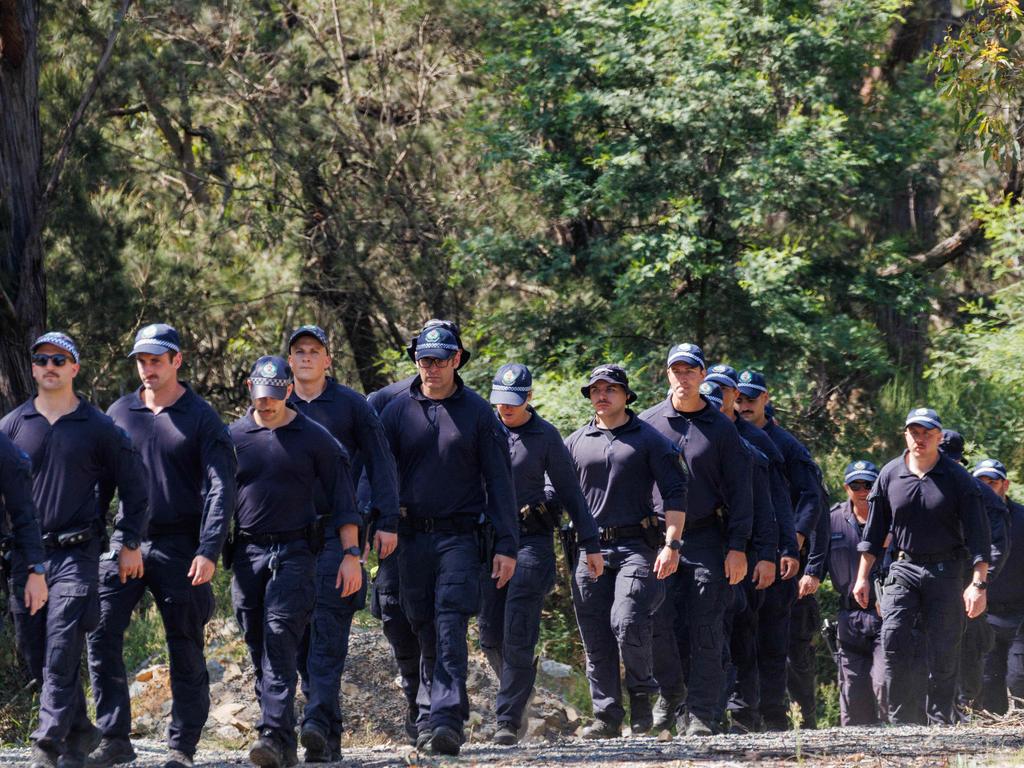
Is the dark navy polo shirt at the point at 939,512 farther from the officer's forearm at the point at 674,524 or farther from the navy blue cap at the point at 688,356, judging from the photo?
the officer's forearm at the point at 674,524

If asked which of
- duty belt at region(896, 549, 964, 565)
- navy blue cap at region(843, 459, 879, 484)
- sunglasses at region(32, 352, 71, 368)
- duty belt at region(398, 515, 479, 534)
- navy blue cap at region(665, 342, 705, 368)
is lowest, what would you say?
duty belt at region(896, 549, 964, 565)

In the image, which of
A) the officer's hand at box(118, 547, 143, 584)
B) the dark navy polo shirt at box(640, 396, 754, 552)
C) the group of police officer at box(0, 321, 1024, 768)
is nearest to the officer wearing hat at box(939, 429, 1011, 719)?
the group of police officer at box(0, 321, 1024, 768)

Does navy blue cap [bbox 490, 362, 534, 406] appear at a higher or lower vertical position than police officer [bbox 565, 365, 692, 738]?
higher

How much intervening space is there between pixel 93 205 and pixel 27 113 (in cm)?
264

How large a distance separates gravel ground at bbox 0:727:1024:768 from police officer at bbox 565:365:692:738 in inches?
17.5

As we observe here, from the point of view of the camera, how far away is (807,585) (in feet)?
39.7

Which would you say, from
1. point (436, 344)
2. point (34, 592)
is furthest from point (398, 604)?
point (34, 592)

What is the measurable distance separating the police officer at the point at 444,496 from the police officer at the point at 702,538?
1795 millimetres

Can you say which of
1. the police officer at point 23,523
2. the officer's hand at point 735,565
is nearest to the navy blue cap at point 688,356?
the officer's hand at point 735,565

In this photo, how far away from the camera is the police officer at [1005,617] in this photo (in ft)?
43.8

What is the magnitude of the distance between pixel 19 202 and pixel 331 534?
8.64 metres

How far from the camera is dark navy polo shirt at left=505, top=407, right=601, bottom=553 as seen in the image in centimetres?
961

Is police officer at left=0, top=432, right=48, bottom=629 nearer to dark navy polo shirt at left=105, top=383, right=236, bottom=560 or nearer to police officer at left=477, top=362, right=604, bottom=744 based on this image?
dark navy polo shirt at left=105, top=383, right=236, bottom=560

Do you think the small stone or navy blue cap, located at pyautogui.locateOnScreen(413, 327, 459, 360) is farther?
the small stone
